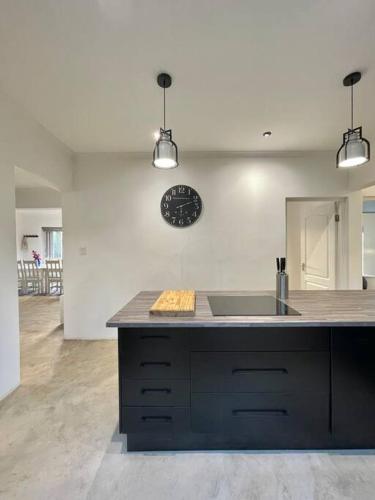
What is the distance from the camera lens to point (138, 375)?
1490mm

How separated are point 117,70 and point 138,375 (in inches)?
81.9

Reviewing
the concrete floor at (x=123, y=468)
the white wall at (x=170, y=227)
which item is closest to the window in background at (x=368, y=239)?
the white wall at (x=170, y=227)

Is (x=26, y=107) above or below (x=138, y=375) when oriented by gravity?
above

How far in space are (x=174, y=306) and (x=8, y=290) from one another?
1596mm

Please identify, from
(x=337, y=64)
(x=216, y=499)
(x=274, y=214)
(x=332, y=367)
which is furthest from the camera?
(x=274, y=214)

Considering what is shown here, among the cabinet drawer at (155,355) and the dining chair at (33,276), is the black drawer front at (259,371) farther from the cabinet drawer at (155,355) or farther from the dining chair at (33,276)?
the dining chair at (33,276)

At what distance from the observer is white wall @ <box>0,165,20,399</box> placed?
212 centimetres

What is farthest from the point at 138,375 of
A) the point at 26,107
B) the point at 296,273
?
the point at 296,273

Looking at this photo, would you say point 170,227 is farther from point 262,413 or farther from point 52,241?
point 52,241

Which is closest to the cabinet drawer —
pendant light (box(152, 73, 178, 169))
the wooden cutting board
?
the wooden cutting board

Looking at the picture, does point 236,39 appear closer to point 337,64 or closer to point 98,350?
point 337,64

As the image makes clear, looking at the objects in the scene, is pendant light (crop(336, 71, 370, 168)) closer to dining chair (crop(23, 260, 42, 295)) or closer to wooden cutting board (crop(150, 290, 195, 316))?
wooden cutting board (crop(150, 290, 195, 316))

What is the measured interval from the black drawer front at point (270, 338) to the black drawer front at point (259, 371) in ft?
0.12

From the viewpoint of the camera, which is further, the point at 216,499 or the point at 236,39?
the point at 236,39
